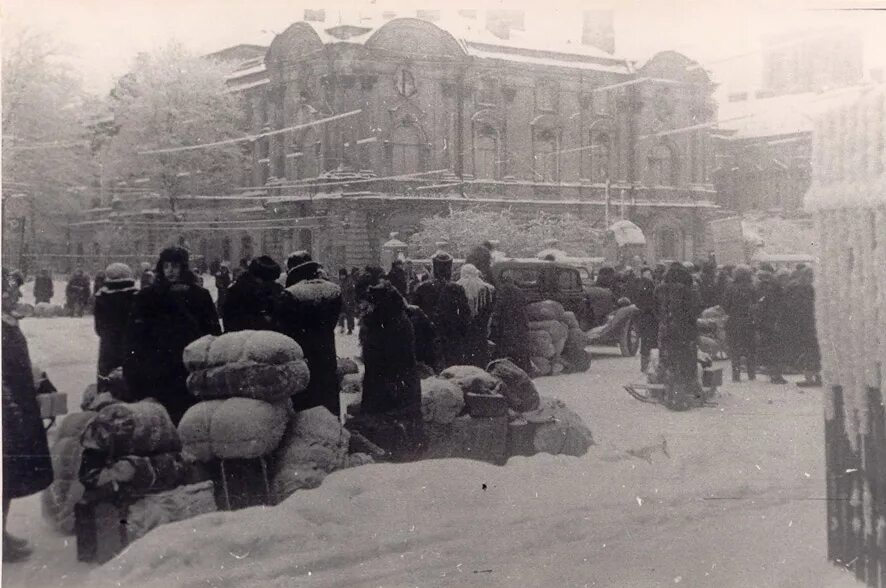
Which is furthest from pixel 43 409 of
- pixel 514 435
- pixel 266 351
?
pixel 514 435

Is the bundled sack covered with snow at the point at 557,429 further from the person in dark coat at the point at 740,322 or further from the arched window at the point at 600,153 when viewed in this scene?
the arched window at the point at 600,153

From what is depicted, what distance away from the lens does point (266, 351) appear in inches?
147

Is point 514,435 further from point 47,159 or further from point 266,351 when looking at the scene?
point 47,159

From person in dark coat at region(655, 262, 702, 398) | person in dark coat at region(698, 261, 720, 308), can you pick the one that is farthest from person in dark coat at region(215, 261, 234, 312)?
person in dark coat at region(698, 261, 720, 308)

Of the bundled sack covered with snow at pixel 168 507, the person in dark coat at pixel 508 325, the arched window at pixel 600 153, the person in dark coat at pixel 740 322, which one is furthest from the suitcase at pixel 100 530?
the person in dark coat at pixel 740 322

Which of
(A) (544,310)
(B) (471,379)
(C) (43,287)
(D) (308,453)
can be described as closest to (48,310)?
(C) (43,287)

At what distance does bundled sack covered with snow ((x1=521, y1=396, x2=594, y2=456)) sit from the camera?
419 cm

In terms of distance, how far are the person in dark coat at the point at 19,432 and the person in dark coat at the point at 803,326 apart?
150 inches

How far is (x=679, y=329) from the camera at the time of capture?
14.4 feet

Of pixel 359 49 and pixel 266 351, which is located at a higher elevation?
pixel 359 49

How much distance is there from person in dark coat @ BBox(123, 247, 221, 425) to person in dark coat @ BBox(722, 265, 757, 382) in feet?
8.89

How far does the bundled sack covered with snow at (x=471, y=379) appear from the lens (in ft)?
13.6

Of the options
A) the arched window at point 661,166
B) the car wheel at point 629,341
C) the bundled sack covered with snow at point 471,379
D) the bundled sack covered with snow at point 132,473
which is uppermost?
the arched window at point 661,166

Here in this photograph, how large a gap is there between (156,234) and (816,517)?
368 centimetres
